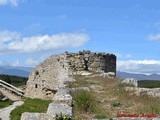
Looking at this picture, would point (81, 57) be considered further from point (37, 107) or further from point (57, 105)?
point (57, 105)

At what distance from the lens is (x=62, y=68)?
1218 inches

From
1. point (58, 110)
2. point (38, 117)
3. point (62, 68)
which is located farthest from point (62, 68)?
point (38, 117)

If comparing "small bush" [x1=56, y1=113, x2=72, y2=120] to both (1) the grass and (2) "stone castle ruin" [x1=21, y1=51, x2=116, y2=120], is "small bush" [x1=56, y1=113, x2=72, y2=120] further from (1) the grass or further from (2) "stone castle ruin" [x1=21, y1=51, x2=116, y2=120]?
(2) "stone castle ruin" [x1=21, y1=51, x2=116, y2=120]

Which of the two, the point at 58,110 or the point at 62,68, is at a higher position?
the point at 62,68

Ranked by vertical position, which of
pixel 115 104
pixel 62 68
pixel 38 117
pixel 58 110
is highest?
pixel 62 68

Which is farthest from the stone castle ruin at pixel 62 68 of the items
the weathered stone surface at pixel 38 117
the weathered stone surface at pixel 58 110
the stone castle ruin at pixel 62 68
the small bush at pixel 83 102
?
the weathered stone surface at pixel 38 117

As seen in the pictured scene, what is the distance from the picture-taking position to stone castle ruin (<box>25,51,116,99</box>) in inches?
1192

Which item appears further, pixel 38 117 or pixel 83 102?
pixel 83 102

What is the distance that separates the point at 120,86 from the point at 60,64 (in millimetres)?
11158

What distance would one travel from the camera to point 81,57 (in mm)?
30906

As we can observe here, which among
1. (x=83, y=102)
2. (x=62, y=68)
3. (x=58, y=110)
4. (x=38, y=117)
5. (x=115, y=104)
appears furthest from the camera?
(x=62, y=68)

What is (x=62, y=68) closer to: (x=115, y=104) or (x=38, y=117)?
(x=115, y=104)

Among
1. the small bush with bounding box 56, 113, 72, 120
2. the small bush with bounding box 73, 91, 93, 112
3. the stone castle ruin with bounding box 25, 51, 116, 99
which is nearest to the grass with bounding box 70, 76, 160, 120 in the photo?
the small bush with bounding box 73, 91, 93, 112

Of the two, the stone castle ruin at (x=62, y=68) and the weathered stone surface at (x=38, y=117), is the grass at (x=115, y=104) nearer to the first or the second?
the weathered stone surface at (x=38, y=117)
